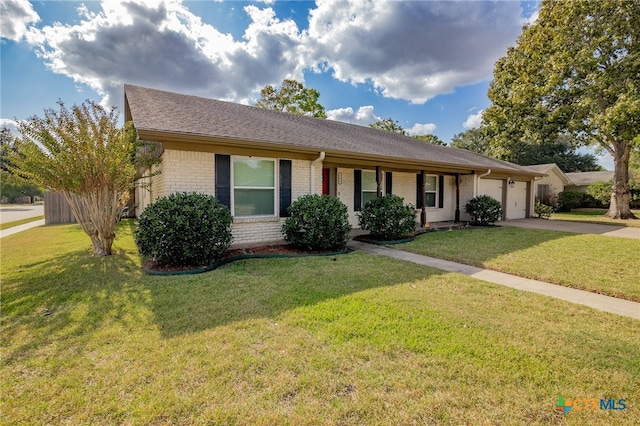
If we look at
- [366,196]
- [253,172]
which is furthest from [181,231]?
[366,196]

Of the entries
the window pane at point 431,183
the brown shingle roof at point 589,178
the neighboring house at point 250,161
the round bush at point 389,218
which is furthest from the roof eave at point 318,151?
the brown shingle roof at point 589,178

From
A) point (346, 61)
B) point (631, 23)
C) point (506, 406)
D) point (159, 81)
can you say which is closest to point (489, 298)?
point (506, 406)

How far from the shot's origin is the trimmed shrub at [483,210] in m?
12.9

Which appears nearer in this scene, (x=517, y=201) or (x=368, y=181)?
(x=368, y=181)

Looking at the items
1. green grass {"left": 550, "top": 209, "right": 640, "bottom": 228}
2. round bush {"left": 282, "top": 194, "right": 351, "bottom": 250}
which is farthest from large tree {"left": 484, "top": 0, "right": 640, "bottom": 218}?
round bush {"left": 282, "top": 194, "right": 351, "bottom": 250}

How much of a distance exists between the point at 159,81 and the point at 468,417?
1607 centimetres

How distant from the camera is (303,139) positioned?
8.50 meters

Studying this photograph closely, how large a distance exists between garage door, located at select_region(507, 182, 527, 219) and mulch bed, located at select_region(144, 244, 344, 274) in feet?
43.0

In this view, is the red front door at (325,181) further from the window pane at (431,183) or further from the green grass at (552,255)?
the window pane at (431,183)

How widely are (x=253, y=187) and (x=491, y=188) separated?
1273 cm

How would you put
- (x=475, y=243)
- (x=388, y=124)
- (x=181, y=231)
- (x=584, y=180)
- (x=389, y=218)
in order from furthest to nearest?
(x=388, y=124)
(x=584, y=180)
(x=389, y=218)
(x=475, y=243)
(x=181, y=231)

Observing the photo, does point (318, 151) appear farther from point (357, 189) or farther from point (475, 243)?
point (475, 243)

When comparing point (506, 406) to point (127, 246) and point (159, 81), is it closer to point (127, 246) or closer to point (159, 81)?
point (127, 246)

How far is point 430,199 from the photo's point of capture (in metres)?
13.5
